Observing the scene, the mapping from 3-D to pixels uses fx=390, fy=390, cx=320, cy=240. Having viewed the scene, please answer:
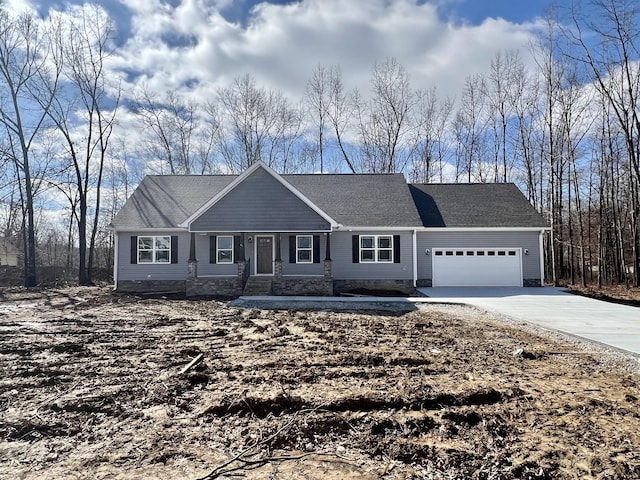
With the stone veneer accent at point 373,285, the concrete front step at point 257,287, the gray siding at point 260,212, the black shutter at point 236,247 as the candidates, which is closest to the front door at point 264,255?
the black shutter at point 236,247

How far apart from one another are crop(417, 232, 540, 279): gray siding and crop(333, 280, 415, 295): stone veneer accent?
109 cm

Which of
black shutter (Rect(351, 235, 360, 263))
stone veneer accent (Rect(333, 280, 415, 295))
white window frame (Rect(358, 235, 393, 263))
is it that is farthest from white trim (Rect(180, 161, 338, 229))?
stone veneer accent (Rect(333, 280, 415, 295))

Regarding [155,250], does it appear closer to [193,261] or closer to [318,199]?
[193,261]

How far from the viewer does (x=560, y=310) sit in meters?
10.9

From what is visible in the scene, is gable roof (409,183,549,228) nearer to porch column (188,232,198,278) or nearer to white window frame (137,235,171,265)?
porch column (188,232,198,278)

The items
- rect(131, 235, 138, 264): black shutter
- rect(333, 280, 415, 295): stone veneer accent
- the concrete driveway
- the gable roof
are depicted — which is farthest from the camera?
the gable roof

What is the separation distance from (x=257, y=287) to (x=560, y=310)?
10409 mm

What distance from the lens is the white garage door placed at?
56.7 feet

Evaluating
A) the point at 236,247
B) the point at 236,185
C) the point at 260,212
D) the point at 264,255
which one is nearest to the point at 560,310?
the point at 260,212

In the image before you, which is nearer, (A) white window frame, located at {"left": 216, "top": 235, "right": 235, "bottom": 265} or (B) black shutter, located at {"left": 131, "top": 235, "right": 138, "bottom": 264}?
(A) white window frame, located at {"left": 216, "top": 235, "right": 235, "bottom": 265}

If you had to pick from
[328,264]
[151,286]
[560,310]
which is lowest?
[560,310]

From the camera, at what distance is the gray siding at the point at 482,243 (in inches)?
680

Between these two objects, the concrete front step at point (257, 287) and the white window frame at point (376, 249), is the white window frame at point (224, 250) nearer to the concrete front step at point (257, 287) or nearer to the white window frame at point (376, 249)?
the concrete front step at point (257, 287)

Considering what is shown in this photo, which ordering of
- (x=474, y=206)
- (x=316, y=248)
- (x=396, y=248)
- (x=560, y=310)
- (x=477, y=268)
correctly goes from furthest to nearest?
(x=474, y=206) < (x=477, y=268) < (x=396, y=248) < (x=316, y=248) < (x=560, y=310)
